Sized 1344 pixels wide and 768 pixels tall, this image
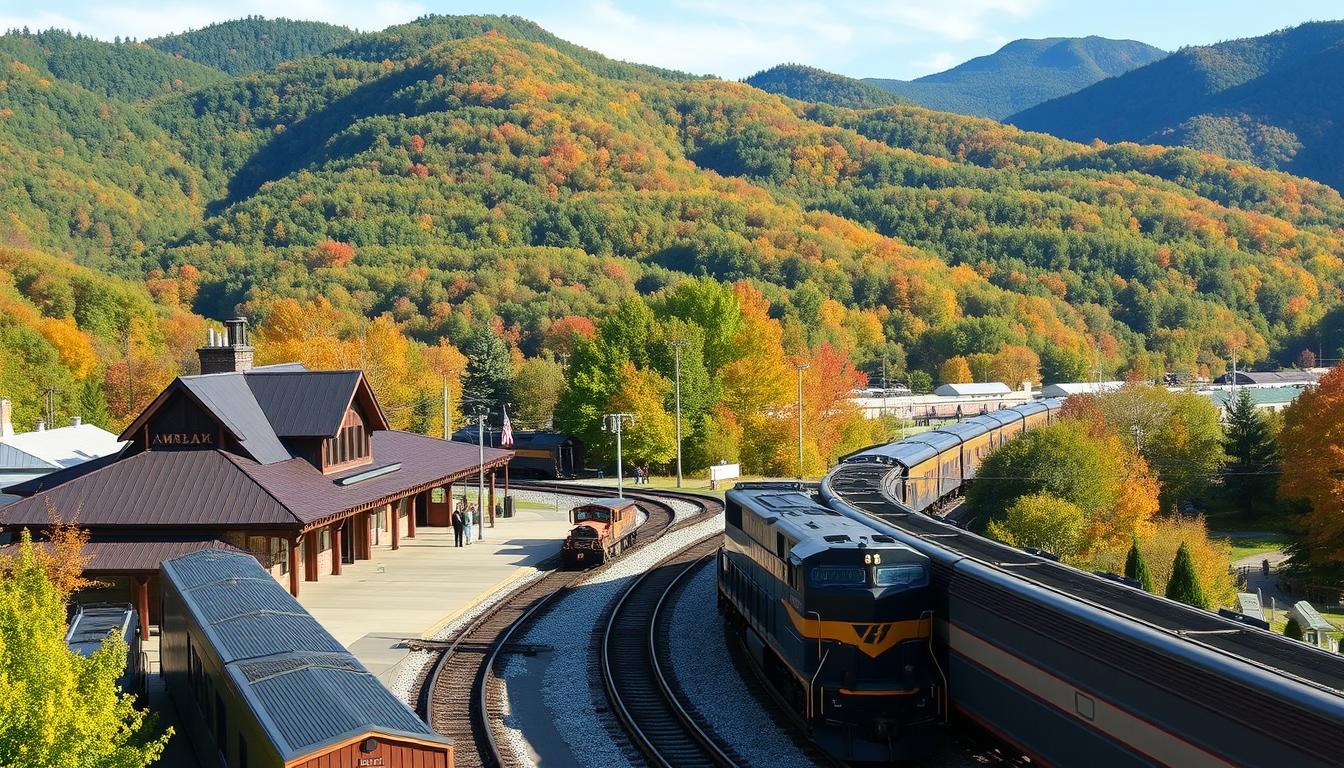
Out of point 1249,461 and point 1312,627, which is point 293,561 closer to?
point 1312,627

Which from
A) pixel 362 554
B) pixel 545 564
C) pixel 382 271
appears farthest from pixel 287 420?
pixel 382 271

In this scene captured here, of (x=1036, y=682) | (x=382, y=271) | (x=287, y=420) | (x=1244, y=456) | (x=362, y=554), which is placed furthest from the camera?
(x=382, y=271)

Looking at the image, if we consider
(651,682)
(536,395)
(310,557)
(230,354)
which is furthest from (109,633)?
(536,395)

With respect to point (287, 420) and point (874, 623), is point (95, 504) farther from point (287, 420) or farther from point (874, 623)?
point (874, 623)

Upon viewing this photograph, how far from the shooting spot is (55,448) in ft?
171

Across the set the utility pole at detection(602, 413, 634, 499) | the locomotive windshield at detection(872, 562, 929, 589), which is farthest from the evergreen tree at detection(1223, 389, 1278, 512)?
the locomotive windshield at detection(872, 562, 929, 589)

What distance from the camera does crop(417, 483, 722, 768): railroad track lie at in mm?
22297

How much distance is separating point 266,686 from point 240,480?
827 inches

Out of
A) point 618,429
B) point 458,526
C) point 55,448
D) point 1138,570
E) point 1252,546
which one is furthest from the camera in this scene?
point 1252,546

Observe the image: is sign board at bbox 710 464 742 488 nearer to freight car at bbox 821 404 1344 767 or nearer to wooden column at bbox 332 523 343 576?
wooden column at bbox 332 523 343 576

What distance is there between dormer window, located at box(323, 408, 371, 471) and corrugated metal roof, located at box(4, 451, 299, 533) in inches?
172

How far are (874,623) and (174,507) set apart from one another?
22.8 meters

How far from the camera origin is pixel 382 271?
16200 centimetres

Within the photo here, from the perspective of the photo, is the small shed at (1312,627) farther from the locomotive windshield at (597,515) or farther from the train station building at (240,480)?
the train station building at (240,480)
